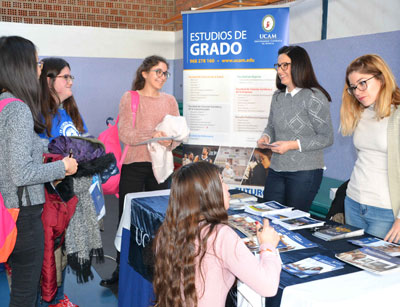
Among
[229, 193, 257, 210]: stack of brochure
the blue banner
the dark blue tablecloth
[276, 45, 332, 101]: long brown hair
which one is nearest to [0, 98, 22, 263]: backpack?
the dark blue tablecloth

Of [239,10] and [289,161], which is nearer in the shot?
[289,161]

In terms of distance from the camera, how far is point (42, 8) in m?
5.82

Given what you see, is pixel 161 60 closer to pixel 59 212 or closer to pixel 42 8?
pixel 59 212

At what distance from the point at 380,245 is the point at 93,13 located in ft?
18.5

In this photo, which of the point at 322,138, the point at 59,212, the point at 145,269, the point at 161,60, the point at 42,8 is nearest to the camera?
the point at 59,212

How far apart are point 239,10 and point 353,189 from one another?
2061mm

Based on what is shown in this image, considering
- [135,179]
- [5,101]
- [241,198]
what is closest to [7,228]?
[5,101]

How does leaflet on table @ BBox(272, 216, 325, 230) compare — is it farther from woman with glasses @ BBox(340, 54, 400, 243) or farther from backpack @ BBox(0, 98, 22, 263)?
backpack @ BBox(0, 98, 22, 263)

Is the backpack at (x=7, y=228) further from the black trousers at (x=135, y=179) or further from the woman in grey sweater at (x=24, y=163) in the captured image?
the black trousers at (x=135, y=179)

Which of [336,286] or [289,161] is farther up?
[289,161]

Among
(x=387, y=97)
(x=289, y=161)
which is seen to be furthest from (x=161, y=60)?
(x=387, y=97)

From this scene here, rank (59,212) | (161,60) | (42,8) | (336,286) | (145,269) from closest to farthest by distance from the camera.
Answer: (336,286), (59,212), (145,269), (161,60), (42,8)

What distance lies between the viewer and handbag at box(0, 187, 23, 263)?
62.6 inches

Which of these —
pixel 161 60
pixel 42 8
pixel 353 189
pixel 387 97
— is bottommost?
pixel 353 189
